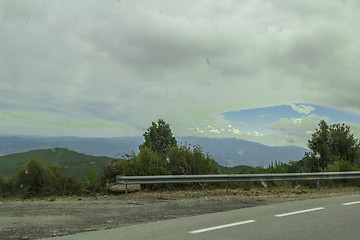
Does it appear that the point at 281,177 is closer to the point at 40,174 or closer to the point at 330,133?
the point at 40,174

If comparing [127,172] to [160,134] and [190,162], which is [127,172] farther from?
[160,134]

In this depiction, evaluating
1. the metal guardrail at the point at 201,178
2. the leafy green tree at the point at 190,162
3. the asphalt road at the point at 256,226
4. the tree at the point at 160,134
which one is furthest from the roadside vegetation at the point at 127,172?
the tree at the point at 160,134

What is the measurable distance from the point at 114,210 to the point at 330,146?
20784 mm

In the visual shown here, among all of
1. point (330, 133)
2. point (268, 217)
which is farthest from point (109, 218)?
point (330, 133)

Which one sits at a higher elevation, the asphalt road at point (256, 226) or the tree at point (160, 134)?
the tree at point (160, 134)

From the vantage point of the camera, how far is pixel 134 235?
18.9 feet

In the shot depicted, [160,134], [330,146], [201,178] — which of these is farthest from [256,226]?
[160,134]

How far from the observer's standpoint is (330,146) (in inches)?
950

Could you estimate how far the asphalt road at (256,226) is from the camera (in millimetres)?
5672

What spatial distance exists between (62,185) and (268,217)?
27.3ft

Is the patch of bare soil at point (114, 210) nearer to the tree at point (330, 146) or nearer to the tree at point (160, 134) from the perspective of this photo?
the tree at point (330, 146)

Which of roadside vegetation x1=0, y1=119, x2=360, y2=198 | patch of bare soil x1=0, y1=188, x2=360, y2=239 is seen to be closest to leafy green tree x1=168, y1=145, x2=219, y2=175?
roadside vegetation x1=0, y1=119, x2=360, y2=198

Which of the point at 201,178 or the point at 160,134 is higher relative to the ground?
the point at 160,134

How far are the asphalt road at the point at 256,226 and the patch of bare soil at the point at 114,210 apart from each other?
62 centimetres
